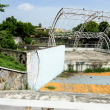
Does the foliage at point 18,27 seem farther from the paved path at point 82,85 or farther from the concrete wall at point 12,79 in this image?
the concrete wall at point 12,79

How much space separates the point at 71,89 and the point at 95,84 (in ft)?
5.69

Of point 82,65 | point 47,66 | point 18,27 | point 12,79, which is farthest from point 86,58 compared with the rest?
point 18,27

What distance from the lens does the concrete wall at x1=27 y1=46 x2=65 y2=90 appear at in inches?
201

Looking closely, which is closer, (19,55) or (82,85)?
(19,55)

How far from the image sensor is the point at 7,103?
4.17ft

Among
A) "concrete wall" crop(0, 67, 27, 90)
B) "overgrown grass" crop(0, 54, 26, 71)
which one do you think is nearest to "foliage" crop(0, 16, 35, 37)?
"overgrown grass" crop(0, 54, 26, 71)

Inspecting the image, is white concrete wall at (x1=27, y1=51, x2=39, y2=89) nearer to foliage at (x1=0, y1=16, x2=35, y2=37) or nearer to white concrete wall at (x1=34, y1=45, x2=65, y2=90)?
white concrete wall at (x1=34, y1=45, x2=65, y2=90)

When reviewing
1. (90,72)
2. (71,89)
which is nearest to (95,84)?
(71,89)

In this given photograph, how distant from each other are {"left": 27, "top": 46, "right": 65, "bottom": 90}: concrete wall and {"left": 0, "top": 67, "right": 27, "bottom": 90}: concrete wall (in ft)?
1.19

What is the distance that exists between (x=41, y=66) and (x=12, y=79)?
2.00 meters

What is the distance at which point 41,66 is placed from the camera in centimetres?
605

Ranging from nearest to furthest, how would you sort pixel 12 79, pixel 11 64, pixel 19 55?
pixel 12 79 → pixel 11 64 → pixel 19 55

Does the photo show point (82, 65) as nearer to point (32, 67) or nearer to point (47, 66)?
point (47, 66)

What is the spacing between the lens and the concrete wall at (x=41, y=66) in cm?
511
